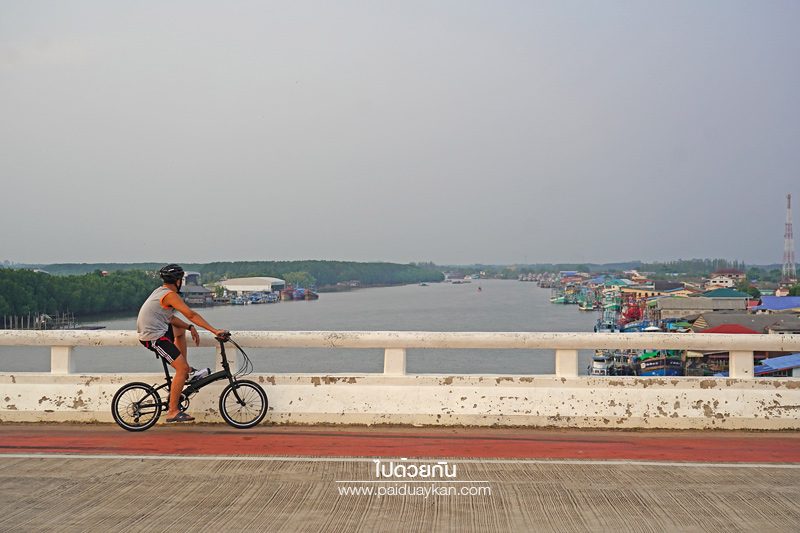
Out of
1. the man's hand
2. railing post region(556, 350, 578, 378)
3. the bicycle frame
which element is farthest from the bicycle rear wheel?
railing post region(556, 350, 578, 378)

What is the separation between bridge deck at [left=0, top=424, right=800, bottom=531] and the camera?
5543mm

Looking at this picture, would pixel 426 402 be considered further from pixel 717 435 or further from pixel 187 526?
pixel 187 526

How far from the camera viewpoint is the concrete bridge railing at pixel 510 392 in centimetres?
855

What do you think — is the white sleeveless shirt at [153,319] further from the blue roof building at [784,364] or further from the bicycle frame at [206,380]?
the blue roof building at [784,364]

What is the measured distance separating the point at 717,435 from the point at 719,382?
0.61 meters

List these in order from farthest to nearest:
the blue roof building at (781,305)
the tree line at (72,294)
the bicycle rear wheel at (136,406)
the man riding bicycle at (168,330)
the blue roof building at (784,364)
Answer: the tree line at (72,294) < the blue roof building at (781,305) < the blue roof building at (784,364) < the bicycle rear wheel at (136,406) < the man riding bicycle at (168,330)

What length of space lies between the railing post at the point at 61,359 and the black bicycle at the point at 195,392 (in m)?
0.90

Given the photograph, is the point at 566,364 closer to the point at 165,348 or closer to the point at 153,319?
the point at 165,348

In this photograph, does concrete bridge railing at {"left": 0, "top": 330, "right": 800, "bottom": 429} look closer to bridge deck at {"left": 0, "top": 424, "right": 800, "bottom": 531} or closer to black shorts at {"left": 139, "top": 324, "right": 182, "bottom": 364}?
bridge deck at {"left": 0, "top": 424, "right": 800, "bottom": 531}

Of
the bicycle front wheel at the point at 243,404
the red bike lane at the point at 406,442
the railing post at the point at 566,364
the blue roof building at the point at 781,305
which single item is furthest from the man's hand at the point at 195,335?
the blue roof building at the point at 781,305

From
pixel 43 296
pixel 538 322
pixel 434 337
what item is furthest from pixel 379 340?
pixel 538 322

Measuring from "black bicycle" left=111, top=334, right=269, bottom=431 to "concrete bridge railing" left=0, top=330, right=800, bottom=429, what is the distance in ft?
0.89

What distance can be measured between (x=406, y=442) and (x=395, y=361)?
3.85 feet

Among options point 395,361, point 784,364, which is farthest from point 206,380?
point 784,364
